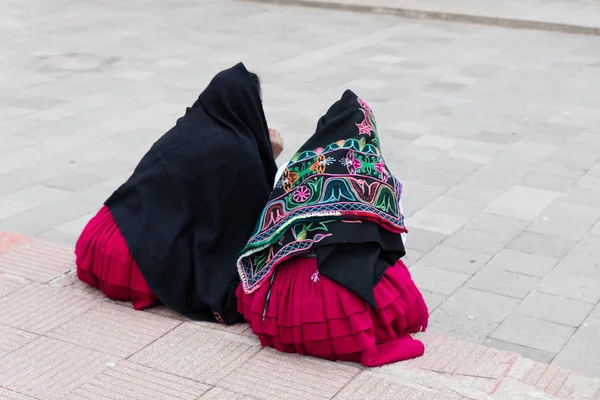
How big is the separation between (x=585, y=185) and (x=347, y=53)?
4268 mm

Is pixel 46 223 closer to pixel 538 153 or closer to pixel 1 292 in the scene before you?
pixel 1 292

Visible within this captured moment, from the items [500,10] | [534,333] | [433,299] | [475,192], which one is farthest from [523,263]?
[500,10]

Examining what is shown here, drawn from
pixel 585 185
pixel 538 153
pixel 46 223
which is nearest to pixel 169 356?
pixel 46 223

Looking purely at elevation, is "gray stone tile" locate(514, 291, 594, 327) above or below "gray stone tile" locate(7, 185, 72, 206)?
below

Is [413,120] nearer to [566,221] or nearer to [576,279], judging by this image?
[566,221]

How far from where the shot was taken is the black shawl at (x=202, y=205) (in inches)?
159

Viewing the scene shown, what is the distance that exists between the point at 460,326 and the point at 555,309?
0.52m

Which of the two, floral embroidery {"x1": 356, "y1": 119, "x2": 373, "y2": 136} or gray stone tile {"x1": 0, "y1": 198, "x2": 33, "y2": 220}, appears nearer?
floral embroidery {"x1": 356, "y1": 119, "x2": 373, "y2": 136}

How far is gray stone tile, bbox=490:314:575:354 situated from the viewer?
14.2 ft

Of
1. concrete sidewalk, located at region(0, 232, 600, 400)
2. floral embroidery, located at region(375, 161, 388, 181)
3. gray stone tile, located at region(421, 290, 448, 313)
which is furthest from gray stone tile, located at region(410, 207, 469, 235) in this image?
floral embroidery, located at region(375, 161, 388, 181)

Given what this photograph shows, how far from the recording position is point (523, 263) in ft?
16.9

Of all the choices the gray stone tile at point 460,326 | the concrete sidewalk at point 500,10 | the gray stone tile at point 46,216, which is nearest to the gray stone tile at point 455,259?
the gray stone tile at point 460,326

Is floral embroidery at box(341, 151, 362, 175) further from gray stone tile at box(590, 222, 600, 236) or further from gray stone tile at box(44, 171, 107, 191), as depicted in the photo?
gray stone tile at box(44, 171, 107, 191)

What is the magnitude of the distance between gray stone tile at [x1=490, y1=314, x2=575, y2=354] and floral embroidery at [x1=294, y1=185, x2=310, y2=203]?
4.23 ft
